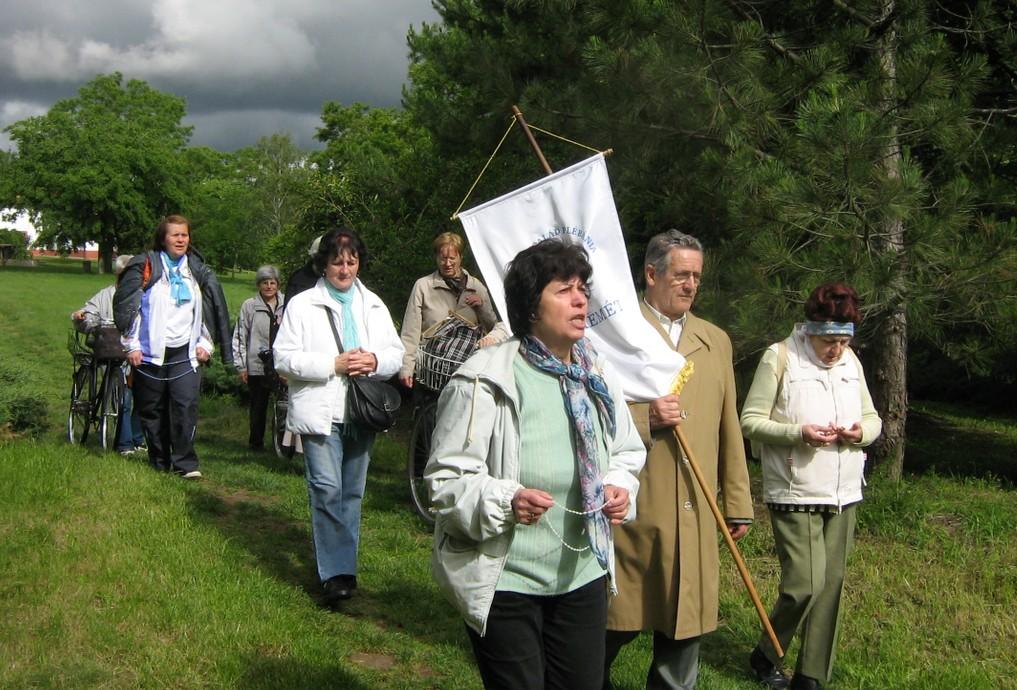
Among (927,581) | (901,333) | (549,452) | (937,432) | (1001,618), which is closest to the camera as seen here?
(549,452)

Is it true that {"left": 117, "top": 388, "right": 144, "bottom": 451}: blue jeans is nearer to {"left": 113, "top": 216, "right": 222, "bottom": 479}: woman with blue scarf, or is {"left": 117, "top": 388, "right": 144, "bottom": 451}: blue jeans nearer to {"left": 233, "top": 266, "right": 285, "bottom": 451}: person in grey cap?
{"left": 233, "top": 266, "right": 285, "bottom": 451}: person in grey cap

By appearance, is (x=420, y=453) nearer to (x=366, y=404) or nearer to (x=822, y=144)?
(x=366, y=404)

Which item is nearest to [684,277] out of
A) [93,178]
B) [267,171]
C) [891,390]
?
[891,390]

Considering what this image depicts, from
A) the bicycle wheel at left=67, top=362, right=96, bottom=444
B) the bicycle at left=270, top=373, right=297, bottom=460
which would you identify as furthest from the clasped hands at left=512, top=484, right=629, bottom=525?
the bicycle wheel at left=67, top=362, right=96, bottom=444

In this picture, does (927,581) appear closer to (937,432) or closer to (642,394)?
(642,394)

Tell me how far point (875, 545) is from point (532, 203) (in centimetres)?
390

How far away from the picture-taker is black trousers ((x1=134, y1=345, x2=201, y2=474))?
8.34 metres

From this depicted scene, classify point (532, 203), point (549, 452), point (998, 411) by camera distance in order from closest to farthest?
1. point (549, 452)
2. point (532, 203)
3. point (998, 411)

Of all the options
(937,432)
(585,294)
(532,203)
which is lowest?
(937,432)

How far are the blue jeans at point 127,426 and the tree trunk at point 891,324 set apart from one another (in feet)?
20.7

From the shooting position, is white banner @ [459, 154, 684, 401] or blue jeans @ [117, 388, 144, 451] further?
blue jeans @ [117, 388, 144, 451]

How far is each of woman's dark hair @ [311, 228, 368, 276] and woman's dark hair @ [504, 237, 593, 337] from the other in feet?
8.53

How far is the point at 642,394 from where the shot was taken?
4.36m

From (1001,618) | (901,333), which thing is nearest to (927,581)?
(1001,618)
